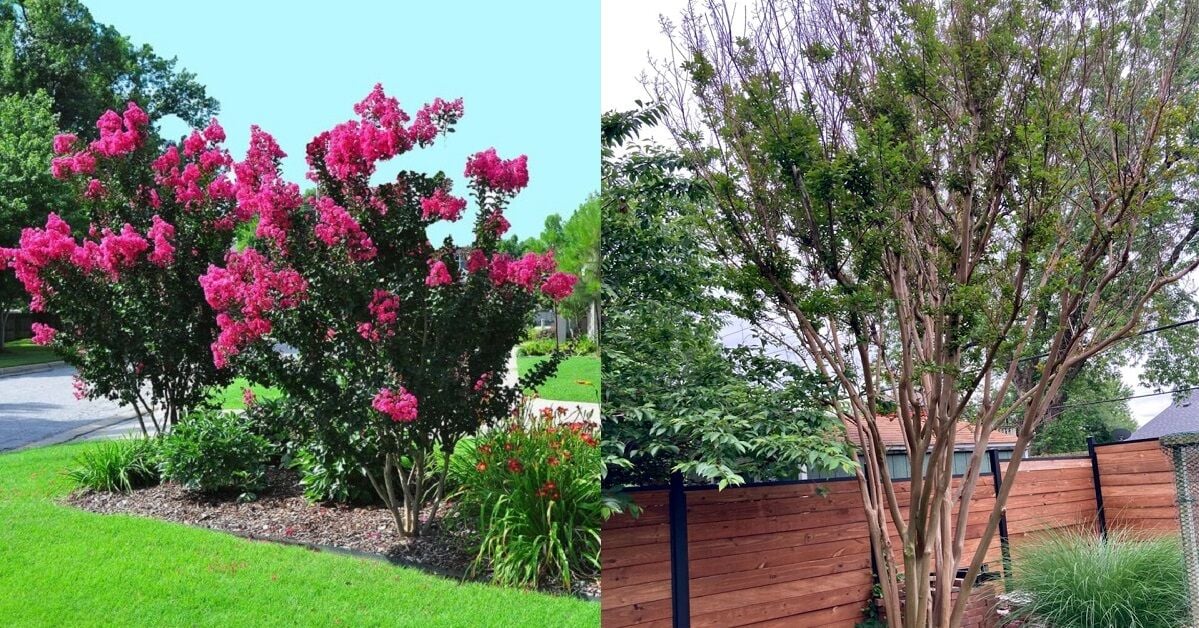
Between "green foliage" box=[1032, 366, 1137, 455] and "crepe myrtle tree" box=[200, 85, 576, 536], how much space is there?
211 inches

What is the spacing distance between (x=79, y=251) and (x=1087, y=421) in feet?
23.4

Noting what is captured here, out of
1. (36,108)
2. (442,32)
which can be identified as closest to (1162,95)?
(442,32)

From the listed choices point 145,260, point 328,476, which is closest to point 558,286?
point 328,476

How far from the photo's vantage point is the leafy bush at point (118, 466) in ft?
11.2

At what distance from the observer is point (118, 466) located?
136 inches

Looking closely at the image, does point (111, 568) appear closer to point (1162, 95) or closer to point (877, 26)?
point (877, 26)

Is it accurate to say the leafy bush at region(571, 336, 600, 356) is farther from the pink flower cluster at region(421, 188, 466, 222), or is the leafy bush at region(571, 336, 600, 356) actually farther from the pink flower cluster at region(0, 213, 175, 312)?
the pink flower cluster at region(0, 213, 175, 312)

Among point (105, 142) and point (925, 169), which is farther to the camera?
point (925, 169)

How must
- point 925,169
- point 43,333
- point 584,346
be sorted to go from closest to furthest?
point 43,333
point 584,346
point 925,169

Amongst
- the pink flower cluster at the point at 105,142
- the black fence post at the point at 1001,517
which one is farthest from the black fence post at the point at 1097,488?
the pink flower cluster at the point at 105,142

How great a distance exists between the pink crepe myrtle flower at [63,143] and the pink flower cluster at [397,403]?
1.48 m

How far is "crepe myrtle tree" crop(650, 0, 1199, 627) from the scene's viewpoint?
433 centimetres

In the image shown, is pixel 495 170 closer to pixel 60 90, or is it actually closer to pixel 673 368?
pixel 673 368

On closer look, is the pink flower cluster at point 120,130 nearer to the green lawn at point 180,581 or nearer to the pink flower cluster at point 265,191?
the pink flower cluster at point 265,191
